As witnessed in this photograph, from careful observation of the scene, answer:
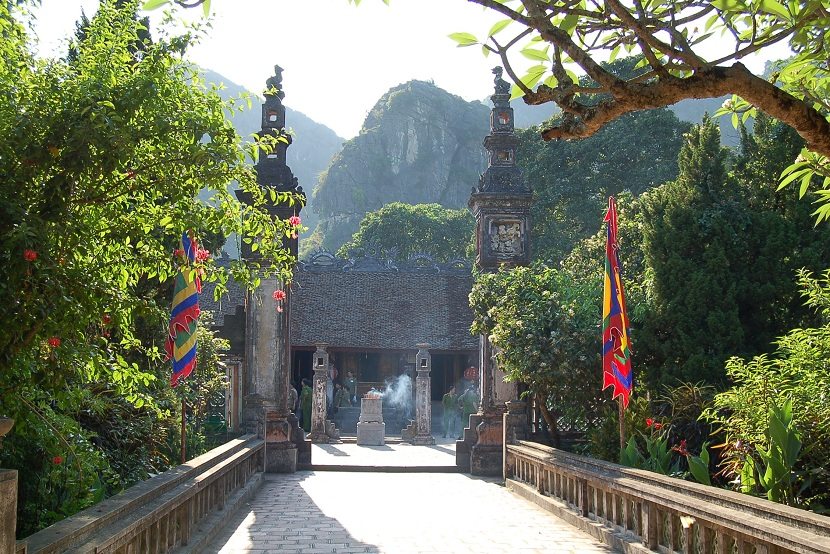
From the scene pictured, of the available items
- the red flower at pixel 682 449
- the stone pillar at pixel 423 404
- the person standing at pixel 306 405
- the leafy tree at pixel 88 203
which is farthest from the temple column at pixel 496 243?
the person standing at pixel 306 405

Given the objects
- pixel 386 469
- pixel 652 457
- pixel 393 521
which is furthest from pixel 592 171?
pixel 393 521

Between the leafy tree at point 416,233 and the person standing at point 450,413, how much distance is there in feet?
81.5

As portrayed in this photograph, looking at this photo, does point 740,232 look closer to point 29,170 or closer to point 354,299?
point 29,170

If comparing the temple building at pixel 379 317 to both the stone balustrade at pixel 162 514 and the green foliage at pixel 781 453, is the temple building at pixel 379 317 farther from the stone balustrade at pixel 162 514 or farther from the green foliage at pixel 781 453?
the green foliage at pixel 781 453

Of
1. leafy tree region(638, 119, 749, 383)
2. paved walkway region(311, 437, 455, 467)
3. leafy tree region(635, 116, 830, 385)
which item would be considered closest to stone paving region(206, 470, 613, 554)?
leafy tree region(638, 119, 749, 383)

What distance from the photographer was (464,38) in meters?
4.18

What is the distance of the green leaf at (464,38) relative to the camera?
4.16m

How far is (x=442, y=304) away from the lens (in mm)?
34844

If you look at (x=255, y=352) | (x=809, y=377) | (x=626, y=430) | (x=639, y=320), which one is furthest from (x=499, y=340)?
(x=809, y=377)

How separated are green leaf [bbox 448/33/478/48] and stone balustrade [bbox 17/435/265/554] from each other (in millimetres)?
3005

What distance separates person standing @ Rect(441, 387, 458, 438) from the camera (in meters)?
29.2

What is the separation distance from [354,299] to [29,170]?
1181 inches

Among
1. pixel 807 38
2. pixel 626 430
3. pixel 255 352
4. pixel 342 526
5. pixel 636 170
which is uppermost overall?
pixel 636 170

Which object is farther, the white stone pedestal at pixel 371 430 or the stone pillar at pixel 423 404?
the stone pillar at pixel 423 404
